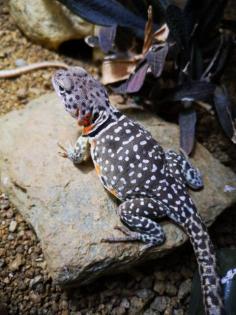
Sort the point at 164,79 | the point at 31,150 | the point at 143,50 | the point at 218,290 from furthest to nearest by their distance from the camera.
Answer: the point at 164,79 → the point at 143,50 → the point at 31,150 → the point at 218,290

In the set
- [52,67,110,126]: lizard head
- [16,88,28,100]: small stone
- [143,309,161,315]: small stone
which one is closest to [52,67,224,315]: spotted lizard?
[52,67,110,126]: lizard head

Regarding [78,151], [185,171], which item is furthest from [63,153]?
[185,171]

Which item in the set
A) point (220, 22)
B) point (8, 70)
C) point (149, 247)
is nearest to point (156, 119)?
point (220, 22)

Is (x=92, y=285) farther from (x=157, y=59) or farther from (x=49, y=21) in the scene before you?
(x=49, y=21)

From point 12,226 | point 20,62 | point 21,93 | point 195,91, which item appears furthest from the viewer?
point 20,62

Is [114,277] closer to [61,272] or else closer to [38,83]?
[61,272]

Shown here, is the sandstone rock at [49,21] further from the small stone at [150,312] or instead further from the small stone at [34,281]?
the small stone at [150,312]
